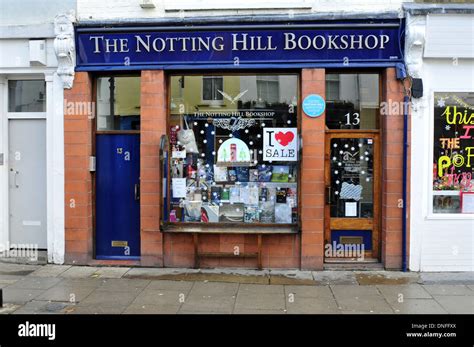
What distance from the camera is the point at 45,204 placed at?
8812 mm

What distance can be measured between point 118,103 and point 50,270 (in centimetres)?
292

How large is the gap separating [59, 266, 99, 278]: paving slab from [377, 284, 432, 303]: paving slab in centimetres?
437

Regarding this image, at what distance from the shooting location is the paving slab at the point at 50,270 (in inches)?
309

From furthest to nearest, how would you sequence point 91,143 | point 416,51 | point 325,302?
point 91,143 < point 416,51 < point 325,302

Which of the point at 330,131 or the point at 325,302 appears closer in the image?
the point at 325,302

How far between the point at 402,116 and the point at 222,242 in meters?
3.47

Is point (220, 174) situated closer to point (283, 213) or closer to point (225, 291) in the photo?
point (283, 213)

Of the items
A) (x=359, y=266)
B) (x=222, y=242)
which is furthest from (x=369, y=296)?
(x=222, y=242)

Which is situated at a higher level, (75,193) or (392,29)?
(392,29)

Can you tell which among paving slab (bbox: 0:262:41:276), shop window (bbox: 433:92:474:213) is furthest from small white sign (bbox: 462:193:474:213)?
paving slab (bbox: 0:262:41:276)

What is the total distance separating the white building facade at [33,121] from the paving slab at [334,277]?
418 centimetres

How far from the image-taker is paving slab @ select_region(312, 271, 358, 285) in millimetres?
7477

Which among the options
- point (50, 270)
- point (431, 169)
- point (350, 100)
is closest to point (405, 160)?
point (431, 169)

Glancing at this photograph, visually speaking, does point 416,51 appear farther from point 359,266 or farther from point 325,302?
point 325,302
